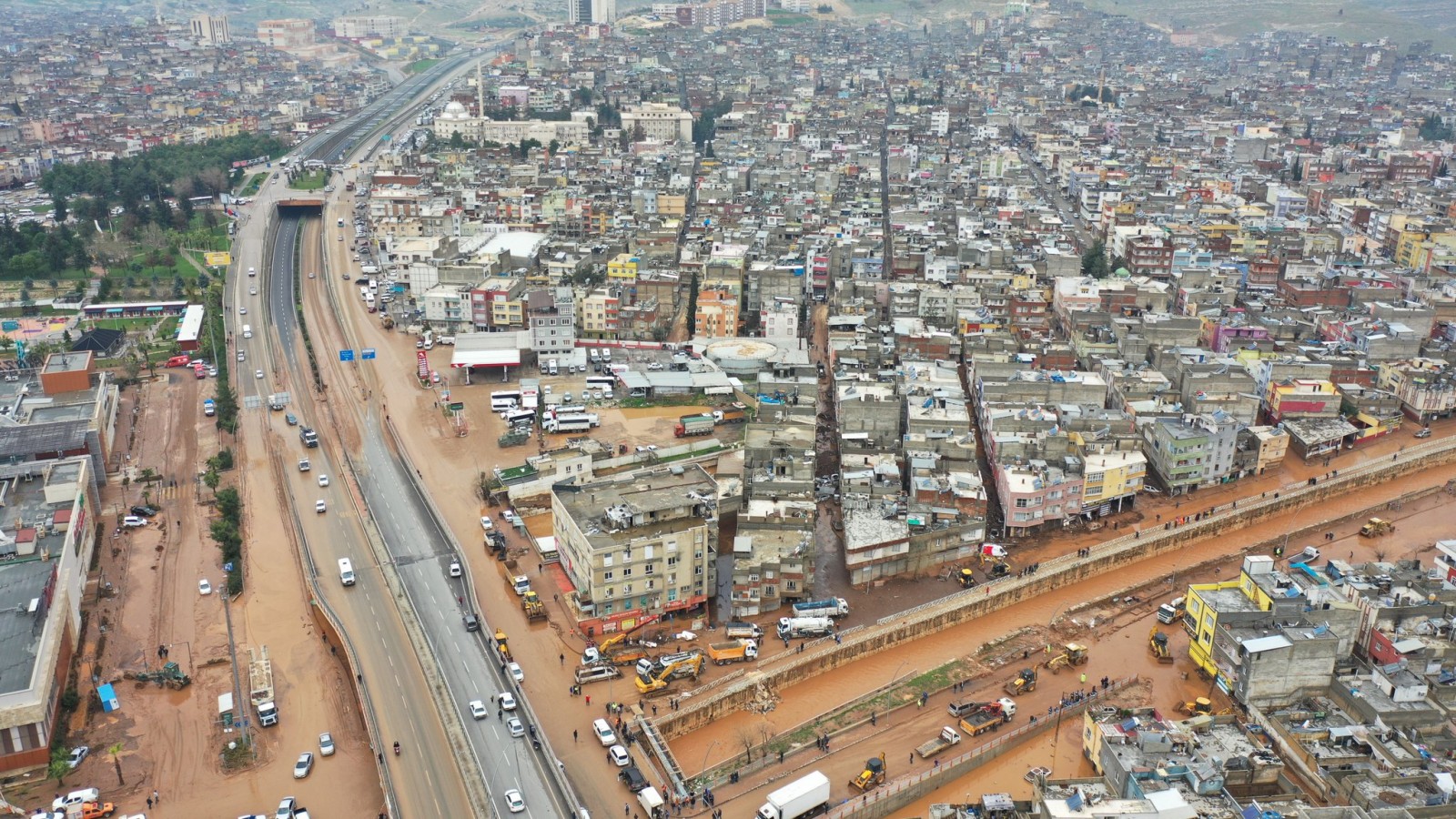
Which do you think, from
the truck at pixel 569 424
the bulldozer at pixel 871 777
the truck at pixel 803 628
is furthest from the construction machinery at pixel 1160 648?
the truck at pixel 569 424

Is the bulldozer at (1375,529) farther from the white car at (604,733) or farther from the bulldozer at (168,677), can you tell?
the bulldozer at (168,677)

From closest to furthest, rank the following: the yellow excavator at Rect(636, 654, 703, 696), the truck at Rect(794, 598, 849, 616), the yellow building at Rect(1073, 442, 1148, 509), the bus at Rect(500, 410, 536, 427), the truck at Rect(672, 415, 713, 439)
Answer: the yellow excavator at Rect(636, 654, 703, 696) → the truck at Rect(794, 598, 849, 616) → the yellow building at Rect(1073, 442, 1148, 509) → the truck at Rect(672, 415, 713, 439) → the bus at Rect(500, 410, 536, 427)

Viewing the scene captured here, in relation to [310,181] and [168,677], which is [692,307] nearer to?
[168,677]

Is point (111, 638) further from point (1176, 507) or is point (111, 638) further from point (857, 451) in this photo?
point (1176, 507)

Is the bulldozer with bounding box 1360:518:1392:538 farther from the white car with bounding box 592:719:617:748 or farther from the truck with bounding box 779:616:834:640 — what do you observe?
the white car with bounding box 592:719:617:748

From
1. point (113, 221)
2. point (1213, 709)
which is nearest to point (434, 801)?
point (1213, 709)

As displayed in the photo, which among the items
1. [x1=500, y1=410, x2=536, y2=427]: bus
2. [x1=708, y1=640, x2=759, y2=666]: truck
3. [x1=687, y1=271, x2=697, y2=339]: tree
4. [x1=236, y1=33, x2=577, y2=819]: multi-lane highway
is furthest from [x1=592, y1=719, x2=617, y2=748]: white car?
[x1=687, y1=271, x2=697, y2=339]: tree

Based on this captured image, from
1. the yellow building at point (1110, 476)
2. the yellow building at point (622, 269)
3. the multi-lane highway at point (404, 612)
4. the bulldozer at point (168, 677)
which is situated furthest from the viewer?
the yellow building at point (622, 269)
